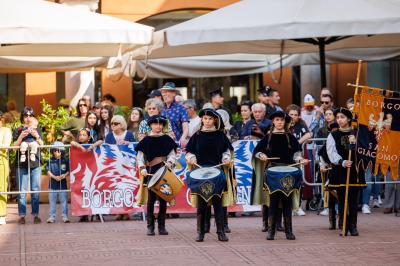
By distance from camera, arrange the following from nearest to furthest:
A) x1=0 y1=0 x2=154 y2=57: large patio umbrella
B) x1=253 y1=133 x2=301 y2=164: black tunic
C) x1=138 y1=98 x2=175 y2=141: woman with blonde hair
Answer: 1. x1=253 y1=133 x2=301 y2=164: black tunic
2. x1=138 y1=98 x2=175 y2=141: woman with blonde hair
3. x1=0 y1=0 x2=154 y2=57: large patio umbrella

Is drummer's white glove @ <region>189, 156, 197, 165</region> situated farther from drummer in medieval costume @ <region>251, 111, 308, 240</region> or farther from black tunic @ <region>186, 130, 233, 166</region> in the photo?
drummer in medieval costume @ <region>251, 111, 308, 240</region>

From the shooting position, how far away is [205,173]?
1445cm

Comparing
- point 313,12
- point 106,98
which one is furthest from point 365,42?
point 106,98

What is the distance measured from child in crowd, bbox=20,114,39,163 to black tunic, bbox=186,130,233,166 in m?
3.43

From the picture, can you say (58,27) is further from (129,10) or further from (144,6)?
(144,6)

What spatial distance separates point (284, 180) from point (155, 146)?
6.11 feet

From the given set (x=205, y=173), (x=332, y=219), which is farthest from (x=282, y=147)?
(x=332, y=219)

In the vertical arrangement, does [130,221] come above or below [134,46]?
below

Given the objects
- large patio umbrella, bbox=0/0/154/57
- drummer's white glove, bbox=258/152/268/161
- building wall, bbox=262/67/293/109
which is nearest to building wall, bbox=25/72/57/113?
building wall, bbox=262/67/293/109

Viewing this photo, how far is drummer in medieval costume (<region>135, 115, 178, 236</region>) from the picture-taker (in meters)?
15.2

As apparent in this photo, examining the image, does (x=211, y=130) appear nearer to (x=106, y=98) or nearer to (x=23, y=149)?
(x=23, y=149)

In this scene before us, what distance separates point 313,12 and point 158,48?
8.91ft

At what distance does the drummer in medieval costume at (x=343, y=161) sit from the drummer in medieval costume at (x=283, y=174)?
1.87 ft

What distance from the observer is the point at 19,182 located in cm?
1723
